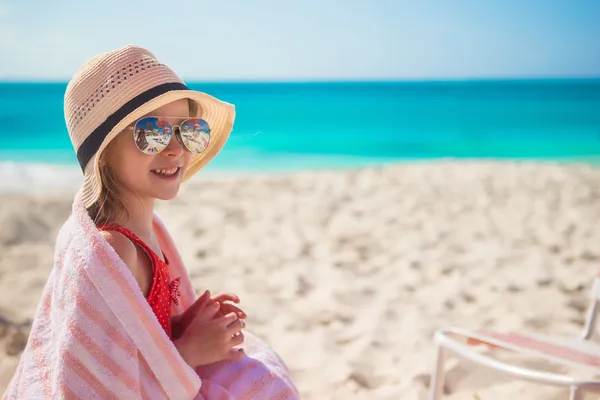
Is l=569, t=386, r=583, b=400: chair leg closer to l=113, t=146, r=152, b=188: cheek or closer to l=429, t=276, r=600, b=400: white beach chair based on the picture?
l=429, t=276, r=600, b=400: white beach chair

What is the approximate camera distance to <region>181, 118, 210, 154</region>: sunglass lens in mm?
1497

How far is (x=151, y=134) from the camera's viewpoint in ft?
4.69

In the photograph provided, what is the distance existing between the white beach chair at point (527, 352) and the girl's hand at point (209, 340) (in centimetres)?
89

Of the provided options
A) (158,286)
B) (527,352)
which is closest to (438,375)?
(527,352)

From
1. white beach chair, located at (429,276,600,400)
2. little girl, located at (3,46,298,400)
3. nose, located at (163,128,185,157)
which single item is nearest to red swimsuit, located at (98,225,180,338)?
little girl, located at (3,46,298,400)

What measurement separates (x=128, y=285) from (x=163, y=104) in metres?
0.46

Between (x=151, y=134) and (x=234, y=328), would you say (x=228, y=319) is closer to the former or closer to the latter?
(x=234, y=328)

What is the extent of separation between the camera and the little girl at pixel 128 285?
1.32 metres

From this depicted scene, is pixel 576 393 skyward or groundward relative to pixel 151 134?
groundward

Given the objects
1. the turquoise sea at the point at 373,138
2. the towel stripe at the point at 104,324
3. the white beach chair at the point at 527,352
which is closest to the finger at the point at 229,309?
the towel stripe at the point at 104,324

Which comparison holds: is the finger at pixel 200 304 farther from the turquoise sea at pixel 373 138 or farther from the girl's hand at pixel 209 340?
the turquoise sea at pixel 373 138

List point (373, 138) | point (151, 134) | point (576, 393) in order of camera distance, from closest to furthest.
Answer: point (151, 134) → point (576, 393) → point (373, 138)

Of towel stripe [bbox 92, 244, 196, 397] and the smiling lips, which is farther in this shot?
the smiling lips

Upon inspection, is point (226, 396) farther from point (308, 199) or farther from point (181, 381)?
point (308, 199)
